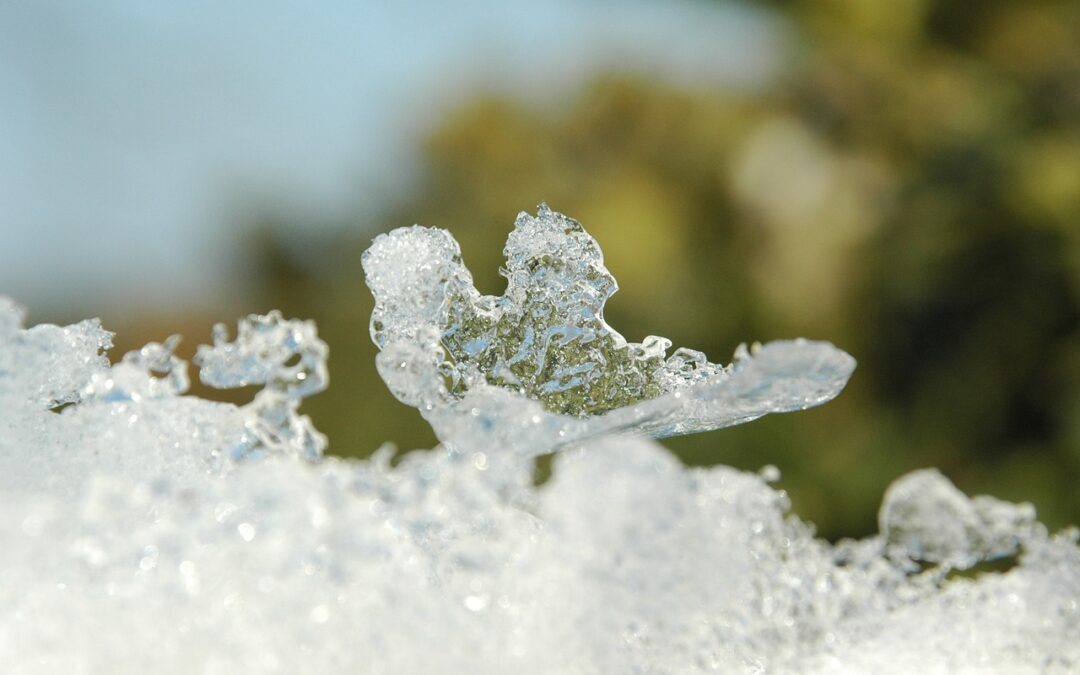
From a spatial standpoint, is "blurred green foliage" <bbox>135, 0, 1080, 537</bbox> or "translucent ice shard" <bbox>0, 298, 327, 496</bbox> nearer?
"translucent ice shard" <bbox>0, 298, 327, 496</bbox>

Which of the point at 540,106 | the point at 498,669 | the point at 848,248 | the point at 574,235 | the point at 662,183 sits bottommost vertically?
the point at 498,669

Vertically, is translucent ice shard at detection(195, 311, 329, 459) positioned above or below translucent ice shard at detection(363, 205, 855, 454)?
below

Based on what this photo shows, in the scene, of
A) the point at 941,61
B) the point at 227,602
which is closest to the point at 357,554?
the point at 227,602

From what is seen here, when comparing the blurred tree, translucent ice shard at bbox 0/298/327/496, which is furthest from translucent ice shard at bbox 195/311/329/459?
the blurred tree

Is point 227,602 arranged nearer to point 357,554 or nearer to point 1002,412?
point 357,554

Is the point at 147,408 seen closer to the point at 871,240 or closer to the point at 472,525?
the point at 472,525

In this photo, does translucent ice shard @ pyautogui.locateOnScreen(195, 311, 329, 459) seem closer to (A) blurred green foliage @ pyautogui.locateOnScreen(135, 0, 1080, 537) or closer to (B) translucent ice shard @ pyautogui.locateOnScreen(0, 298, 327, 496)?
(B) translucent ice shard @ pyautogui.locateOnScreen(0, 298, 327, 496)

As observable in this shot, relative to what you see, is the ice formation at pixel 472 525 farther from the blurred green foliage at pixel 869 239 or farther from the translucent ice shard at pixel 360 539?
the blurred green foliage at pixel 869 239
